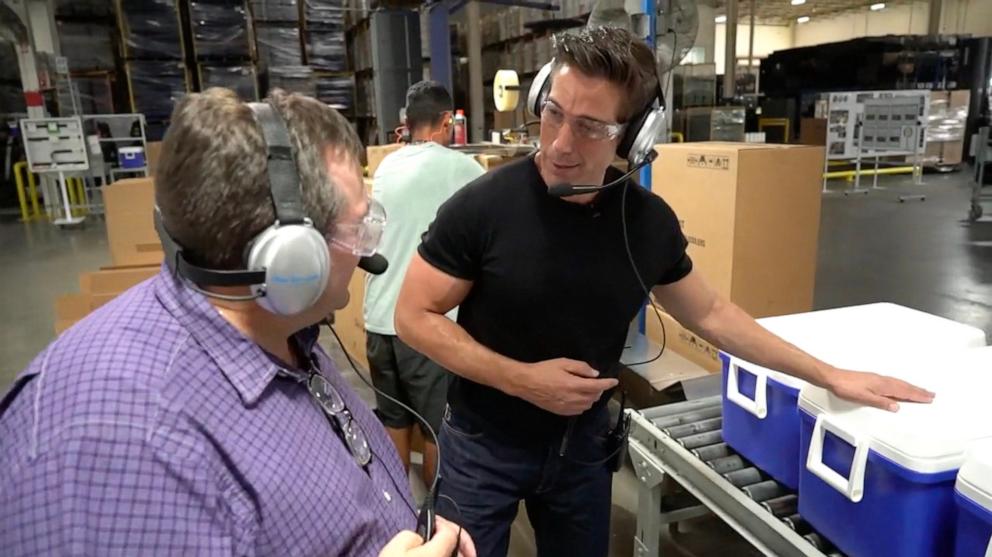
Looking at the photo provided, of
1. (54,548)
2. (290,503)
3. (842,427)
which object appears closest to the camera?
(54,548)

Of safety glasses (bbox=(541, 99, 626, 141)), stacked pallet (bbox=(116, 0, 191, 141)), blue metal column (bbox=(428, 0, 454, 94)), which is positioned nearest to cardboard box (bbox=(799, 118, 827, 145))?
blue metal column (bbox=(428, 0, 454, 94))

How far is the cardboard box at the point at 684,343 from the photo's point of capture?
2.94 meters

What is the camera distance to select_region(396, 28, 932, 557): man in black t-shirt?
125cm

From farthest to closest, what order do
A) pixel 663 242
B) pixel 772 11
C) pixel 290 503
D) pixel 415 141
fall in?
pixel 772 11
pixel 415 141
pixel 663 242
pixel 290 503

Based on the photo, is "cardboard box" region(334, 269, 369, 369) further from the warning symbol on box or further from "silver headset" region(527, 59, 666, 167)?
"silver headset" region(527, 59, 666, 167)

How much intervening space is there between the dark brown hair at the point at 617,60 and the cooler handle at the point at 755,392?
71 cm

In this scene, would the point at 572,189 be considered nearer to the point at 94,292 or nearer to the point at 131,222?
the point at 94,292

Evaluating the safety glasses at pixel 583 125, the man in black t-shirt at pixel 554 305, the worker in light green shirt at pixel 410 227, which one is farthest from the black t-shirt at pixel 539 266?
the worker in light green shirt at pixel 410 227

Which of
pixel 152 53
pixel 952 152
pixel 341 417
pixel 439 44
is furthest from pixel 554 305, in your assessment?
pixel 952 152

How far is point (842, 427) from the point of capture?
4.05 ft

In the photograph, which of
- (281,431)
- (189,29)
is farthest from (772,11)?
(281,431)

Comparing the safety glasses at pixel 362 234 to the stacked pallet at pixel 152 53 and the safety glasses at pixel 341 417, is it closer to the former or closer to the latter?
the safety glasses at pixel 341 417

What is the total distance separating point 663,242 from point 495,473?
585 millimetres

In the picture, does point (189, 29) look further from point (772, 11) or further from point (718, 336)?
point (772, 11)
